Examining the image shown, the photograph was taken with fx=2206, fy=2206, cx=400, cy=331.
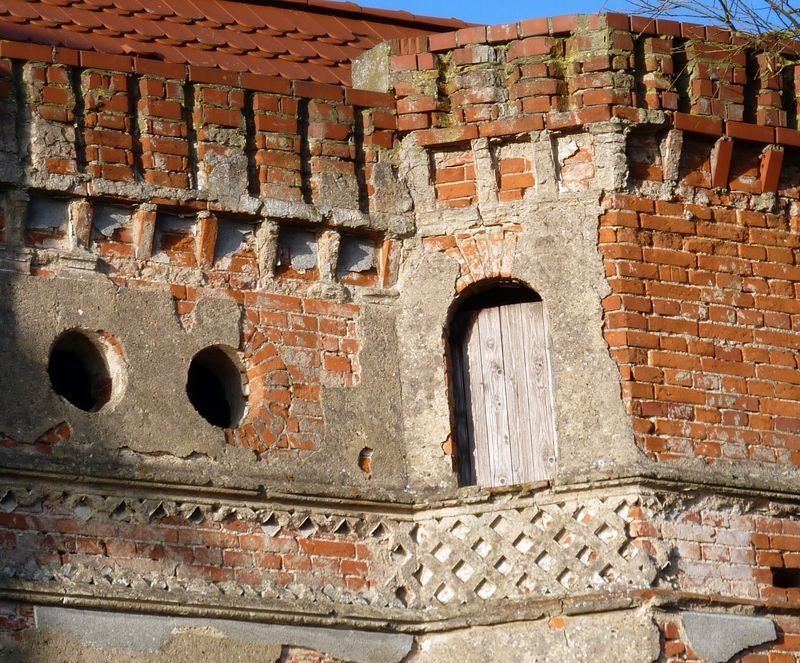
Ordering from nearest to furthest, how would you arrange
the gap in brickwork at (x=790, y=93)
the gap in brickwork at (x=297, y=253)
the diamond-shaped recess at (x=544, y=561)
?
the diamond-shaped recess at (x=544, y=561) < the gap in brickwork at (x=297, y=253) < the gap in brickwork at (x=790, y=93)

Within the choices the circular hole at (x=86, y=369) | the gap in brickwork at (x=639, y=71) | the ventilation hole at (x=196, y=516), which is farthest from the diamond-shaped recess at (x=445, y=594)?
the gap in brickwork at (x=639, y=71)

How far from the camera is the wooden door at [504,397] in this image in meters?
12.1

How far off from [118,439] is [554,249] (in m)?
2.62

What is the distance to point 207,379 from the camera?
12.1 m

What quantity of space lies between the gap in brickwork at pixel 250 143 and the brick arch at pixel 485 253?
1169 mm

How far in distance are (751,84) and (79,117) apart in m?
3.82

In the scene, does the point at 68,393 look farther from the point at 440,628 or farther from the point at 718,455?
the point at 718,455

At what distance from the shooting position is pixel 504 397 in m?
12.2

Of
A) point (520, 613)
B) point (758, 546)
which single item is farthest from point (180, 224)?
point (758, 546)

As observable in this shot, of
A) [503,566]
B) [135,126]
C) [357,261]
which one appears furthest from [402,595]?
[135,126]

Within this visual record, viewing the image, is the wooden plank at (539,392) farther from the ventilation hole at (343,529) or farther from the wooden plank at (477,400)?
the ventilation hole at (343,529)

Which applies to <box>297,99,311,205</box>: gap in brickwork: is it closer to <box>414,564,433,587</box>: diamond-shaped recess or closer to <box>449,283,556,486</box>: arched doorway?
<box>449,283,556,486</box>: arched doorway

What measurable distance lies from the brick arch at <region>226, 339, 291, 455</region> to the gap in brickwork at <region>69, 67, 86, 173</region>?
134 centimetres

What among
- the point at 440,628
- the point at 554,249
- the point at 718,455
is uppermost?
the point at 554,249
